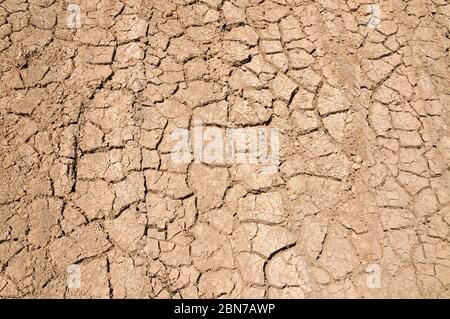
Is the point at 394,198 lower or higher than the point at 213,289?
higher

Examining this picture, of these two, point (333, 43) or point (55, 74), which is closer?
point (55, 74)

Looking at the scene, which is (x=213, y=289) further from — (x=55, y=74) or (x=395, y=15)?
(x=395, y=15)

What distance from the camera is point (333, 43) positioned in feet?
8.61

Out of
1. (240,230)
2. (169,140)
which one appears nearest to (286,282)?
(240,230)

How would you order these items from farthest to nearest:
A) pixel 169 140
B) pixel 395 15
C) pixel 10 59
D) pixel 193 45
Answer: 1. pixel 395 15
2. pixel 193 45
3. pixel 10 59
4. pixel 169 140

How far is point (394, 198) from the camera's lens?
7.11 feet

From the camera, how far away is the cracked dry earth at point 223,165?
6.37ft

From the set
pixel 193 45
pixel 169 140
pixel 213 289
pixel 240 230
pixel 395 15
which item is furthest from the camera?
pixel 395 15

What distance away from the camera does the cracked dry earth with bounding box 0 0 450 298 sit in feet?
6.37

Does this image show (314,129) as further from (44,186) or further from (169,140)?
(44,186)

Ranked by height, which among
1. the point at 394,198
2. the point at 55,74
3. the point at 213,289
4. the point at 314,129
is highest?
the point at 55,74

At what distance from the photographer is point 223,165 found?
2.21 m

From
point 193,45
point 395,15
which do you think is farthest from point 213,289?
point 395,15

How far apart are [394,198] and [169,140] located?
125 centimetres
